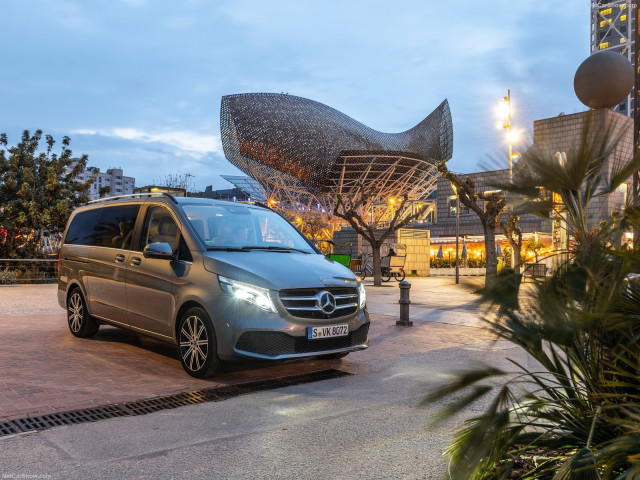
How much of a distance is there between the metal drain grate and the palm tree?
3.00 m

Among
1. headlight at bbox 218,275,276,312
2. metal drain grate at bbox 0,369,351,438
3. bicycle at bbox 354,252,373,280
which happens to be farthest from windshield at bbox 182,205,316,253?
bicycle at bbox 354,252,373,280

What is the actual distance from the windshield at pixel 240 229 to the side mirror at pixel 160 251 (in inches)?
14.3

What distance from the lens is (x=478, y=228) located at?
55.8 m

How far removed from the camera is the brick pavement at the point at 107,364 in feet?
16.3

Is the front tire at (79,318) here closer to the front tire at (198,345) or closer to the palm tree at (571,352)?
the front tire at (198,345)

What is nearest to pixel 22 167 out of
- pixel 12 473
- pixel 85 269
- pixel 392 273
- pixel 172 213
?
pixel 392 273

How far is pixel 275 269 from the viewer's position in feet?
18.7

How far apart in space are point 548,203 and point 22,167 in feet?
81.6

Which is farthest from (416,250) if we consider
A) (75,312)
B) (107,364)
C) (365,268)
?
(107,364)

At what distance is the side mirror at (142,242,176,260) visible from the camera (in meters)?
6.04

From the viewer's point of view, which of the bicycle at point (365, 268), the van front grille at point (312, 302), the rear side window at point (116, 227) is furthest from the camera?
the bicycle at point (365, 268)

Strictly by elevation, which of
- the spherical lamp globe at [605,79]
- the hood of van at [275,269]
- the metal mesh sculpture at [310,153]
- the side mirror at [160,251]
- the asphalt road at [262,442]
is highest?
the metal mesh sculpture at [310,153]

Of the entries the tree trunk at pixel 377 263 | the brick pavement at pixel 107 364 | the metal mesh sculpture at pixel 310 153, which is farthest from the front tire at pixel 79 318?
the metal mesh sculpture at pixel 310 153

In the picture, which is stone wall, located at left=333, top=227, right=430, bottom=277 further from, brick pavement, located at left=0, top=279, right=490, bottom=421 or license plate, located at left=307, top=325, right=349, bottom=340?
license plate, located at left=307, top=325, right=349, bottom=340
